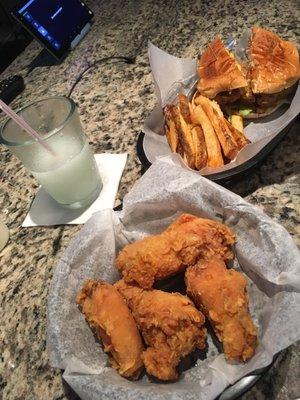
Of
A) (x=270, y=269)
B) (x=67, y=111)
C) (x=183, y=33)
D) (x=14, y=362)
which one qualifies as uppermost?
(x=67, y=111)

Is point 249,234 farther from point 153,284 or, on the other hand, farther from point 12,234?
point 12,234

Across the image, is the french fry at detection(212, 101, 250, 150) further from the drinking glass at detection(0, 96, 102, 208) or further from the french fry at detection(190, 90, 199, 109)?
the drinking glass at detection(0, 96, 102, 208)

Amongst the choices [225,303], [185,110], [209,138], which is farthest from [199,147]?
[225,303]

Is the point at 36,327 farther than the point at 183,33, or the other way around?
the point at 183,33

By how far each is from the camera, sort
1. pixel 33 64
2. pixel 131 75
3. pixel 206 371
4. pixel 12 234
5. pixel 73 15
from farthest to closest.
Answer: pixel 33 64
pixel 73 15
pixel 131 75
pixel 12 234
pixel 206 371

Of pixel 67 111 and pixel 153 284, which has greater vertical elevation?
pixel 67 111

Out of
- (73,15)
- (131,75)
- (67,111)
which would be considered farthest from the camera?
(73,15)

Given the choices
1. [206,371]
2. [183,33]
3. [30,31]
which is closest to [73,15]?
[30,31]
